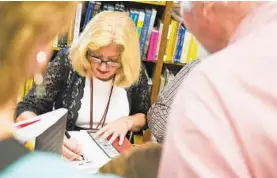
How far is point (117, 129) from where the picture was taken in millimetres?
1889

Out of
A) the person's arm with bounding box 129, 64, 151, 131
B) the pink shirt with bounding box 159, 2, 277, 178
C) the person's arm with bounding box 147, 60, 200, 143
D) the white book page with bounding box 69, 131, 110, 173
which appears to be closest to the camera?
the pink shirt with bounding box 159, 2, 277, 178

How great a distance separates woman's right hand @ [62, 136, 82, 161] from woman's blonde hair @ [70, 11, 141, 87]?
511 millimetres

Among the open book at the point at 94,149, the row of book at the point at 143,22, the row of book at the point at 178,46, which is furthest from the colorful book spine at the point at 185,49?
the open book at the point at 94,149

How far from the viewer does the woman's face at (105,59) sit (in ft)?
6.70

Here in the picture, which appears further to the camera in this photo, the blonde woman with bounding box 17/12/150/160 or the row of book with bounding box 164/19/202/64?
the row of book with bounding box 164/19/202/64

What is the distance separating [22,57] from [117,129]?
1396 mm

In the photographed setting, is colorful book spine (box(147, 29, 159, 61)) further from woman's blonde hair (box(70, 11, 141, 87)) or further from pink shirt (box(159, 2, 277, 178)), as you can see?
pink shirt (box(159, 2, 277, 178))

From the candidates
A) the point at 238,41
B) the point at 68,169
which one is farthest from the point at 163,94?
the point at 68,169

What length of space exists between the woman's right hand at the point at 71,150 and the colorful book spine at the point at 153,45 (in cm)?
126

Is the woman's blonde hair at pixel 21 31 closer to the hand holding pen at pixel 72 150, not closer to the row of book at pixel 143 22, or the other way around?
the hand holding pen at pixel 72 150

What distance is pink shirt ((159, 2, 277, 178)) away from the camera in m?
0.68

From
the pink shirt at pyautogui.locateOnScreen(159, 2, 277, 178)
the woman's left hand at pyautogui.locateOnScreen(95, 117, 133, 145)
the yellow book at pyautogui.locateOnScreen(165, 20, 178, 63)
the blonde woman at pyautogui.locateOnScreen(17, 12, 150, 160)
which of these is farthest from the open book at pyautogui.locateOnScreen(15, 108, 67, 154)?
the yellow book at pyautogui.locateOnScreen(165, 20, 178, 63)

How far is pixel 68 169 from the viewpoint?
1.81ft

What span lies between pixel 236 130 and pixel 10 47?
1.10 feet
